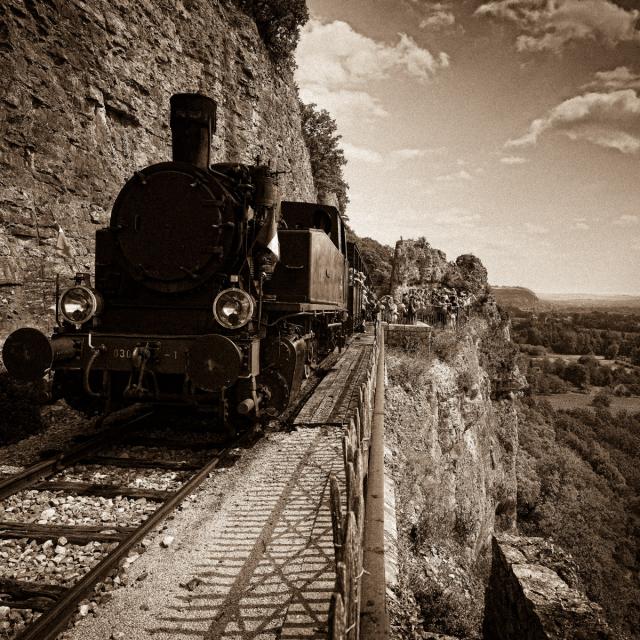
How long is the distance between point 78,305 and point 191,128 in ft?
7.95

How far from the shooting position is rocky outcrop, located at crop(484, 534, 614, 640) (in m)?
2.79

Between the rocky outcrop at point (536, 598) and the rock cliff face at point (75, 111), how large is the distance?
7440 mm

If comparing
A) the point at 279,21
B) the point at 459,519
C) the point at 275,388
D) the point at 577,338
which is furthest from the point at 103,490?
the point at 577,338

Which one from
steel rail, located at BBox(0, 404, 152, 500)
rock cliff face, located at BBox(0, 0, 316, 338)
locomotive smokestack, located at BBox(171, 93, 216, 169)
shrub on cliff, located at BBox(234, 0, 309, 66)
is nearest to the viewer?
steel rail, located at BBox(0, 404, 152, 500)

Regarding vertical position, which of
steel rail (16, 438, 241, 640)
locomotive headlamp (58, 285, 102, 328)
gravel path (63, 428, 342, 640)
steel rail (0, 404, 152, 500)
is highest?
locomotive headlamp (58, 285, 102, 328)

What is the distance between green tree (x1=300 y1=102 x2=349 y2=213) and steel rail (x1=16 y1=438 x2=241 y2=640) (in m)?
30.5

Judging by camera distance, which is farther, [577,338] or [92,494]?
[577,338]

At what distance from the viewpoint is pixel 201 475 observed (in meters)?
4.01

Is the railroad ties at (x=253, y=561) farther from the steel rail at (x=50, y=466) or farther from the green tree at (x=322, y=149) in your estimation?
the green tree at (x=322, y=149)

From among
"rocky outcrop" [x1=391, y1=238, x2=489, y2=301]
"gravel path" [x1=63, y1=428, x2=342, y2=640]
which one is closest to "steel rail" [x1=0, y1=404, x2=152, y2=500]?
"gravel path" [x1=63, y1=428, x2=342, y2=640]

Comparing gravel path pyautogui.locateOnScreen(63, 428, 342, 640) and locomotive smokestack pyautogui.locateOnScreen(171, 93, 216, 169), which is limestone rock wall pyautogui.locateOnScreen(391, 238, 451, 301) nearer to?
locomotive smokestack pyautogui.locateOnScreen(171, 93, 216, 169)

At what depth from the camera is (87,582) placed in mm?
2473

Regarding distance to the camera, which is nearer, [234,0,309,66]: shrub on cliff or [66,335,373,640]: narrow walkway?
[66,335,373,640]: narrow walkway

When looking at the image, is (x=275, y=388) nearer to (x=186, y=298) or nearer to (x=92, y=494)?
(x=186, y=298)
